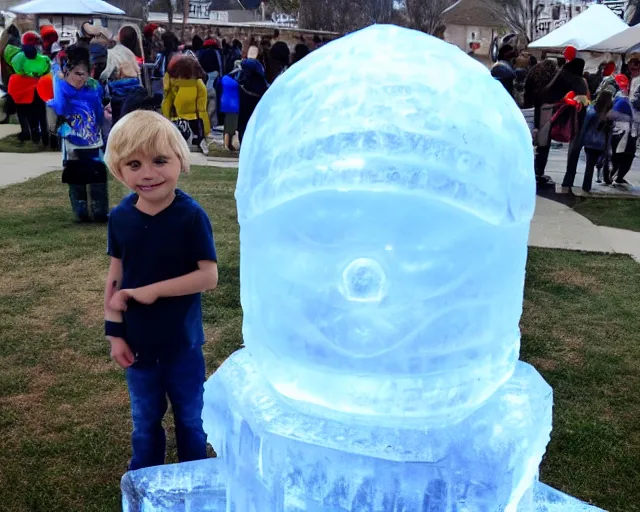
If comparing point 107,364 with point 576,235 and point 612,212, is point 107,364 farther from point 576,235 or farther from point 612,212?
point 612,212

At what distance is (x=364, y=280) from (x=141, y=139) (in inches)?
38.6

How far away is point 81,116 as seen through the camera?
5703 mm

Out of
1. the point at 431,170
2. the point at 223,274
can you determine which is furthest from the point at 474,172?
the point at 223,274

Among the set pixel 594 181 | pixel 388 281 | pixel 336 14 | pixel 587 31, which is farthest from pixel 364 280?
pixel 336 14

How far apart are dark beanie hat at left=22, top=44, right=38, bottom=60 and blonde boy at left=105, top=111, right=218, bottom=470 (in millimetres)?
9478

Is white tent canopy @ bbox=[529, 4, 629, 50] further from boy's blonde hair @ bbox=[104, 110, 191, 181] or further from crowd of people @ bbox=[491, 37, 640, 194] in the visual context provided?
boy's blonde hair @ bbox=[104, 110, 191, 181]

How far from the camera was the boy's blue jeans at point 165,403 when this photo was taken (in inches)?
93.7

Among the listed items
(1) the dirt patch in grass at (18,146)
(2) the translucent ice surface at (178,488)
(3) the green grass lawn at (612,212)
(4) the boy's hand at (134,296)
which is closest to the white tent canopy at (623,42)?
(3) the green grass lawn at (612,212)

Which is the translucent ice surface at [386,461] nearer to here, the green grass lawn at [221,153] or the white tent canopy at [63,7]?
the green grass lawn at [221,153]

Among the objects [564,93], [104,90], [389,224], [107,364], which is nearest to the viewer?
[389,224]

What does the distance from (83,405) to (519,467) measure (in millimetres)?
2453

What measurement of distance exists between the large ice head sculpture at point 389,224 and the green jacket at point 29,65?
409 inches

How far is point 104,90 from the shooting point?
26.1 ft

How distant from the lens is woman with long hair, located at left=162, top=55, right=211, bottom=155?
919cm
